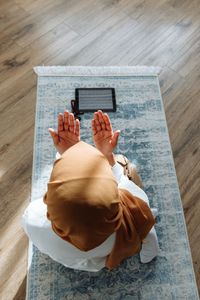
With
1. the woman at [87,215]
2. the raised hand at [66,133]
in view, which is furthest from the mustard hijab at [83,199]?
the raised hand at [66,133]

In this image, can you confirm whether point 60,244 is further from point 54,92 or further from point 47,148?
point 54,92

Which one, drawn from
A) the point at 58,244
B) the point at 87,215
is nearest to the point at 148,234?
the point at 58,244

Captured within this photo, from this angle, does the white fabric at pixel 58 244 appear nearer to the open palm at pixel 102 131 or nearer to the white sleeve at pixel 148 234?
the white sleeve at pixel 148 234

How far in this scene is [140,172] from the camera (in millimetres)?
1527

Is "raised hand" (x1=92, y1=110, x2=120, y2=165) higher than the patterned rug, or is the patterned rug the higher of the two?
"raised hand" (x1=92, y1=110, x2=120, y2=165)

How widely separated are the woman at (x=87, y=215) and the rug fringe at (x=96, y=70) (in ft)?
2.41

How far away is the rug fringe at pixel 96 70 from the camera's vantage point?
175 cm

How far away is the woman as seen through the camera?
0.81 m

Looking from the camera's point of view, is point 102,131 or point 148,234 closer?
point 148,234

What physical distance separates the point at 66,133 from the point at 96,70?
1.93 feet

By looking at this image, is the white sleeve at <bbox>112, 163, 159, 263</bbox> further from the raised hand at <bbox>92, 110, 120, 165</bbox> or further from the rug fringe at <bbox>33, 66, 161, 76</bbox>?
the rug fringe at <bbox>33, 66, 161, 76</bbox>

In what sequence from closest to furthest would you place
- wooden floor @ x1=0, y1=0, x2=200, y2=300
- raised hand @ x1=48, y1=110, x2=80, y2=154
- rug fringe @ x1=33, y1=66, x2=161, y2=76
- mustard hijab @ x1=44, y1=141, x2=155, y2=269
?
1. mustard hijab @ x1=44, y1=141, x2=155, y2=269
2. raised hand @ x1=48, y1=110, x2=80, y2=154
3. wooden floor @ x1=0, y1=0, x2=200, y2=300
4. rug fringe @ x1=33, y1=66, x2=161, y2=76

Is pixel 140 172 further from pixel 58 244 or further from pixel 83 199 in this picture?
pixel 83 199

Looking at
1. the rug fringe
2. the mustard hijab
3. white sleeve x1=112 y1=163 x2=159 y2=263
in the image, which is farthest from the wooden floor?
the mustard hijab
